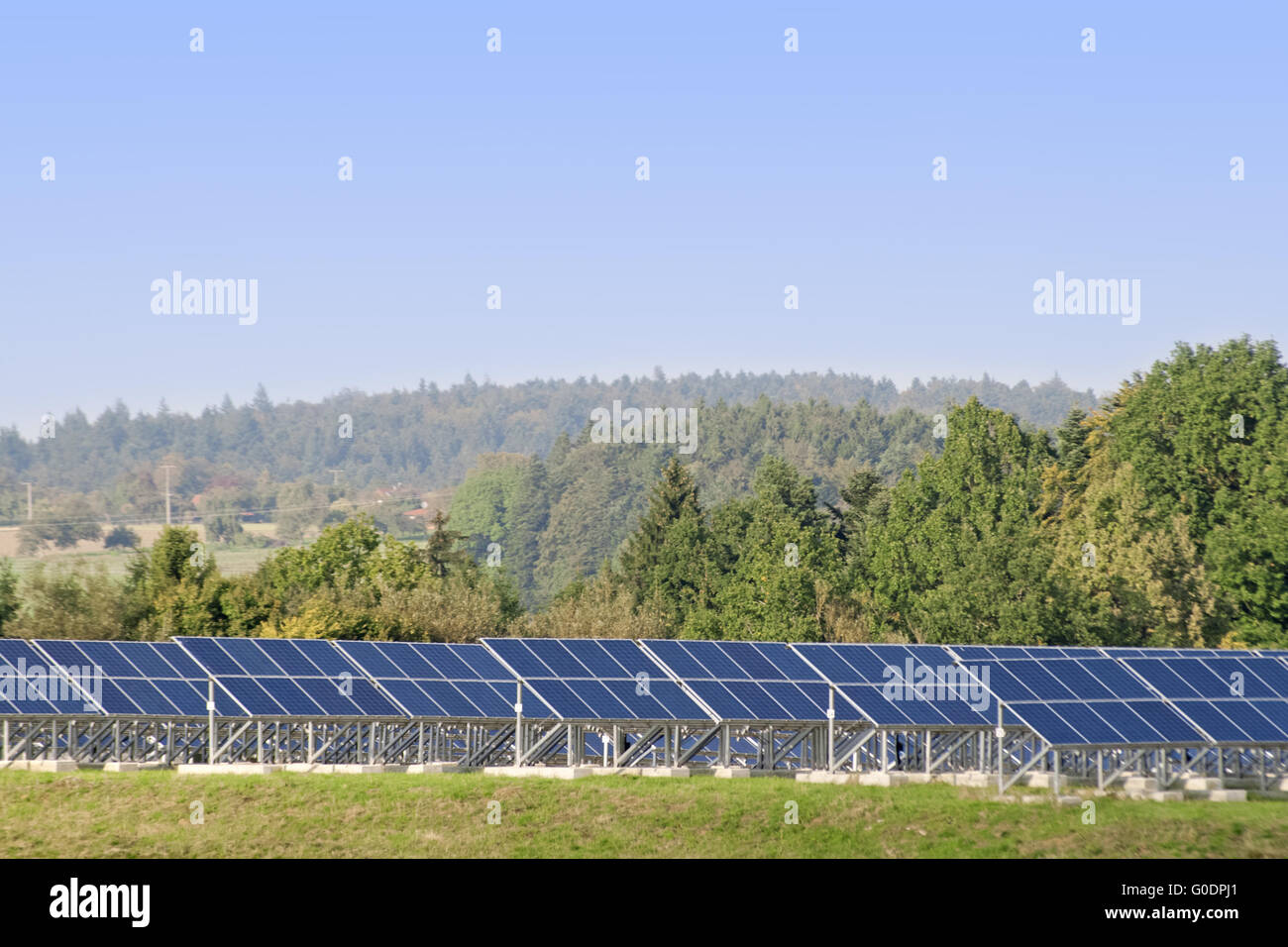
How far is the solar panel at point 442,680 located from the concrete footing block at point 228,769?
429cm

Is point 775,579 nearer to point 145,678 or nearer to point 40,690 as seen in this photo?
point 145,678

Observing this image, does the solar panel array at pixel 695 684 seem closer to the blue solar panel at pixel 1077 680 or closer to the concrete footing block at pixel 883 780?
the blue solar panel at pixel 1077 680

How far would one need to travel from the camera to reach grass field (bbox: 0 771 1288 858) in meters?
41.3

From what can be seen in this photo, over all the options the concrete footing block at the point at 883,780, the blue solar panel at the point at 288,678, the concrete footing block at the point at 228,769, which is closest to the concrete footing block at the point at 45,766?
the concrete footing block at the point at 228,769

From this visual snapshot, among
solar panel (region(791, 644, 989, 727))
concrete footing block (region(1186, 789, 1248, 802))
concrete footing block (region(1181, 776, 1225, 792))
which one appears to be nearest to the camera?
concrete footing block (region(1186, 789, 1248, 802))

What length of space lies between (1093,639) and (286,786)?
2224 inches

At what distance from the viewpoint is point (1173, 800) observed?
45.2 metres

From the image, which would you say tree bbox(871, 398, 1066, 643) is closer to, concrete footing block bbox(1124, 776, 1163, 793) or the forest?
the forest

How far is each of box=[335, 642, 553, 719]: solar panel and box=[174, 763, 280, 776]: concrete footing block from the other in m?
4.29

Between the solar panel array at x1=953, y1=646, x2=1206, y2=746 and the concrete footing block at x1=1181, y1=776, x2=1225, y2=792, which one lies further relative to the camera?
the concrete footing block at x1=1181, y1=776, x2=1225, y2=792

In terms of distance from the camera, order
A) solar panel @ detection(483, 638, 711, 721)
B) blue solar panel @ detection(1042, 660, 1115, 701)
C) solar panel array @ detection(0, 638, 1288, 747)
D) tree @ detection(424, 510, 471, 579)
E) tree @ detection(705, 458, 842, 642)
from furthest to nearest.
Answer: tree @ detection(424, 510, 471, 579) → tree @ detection(705, 458, 842, 642) → blue solar panel @ detection(1042, 660, 1115, 701) → solar panel @ detection(483, 638, 711, 721) → solar panel array @ detection(0, 638, 1288, 747)

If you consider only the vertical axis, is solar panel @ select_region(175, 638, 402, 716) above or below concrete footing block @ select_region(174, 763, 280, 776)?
above

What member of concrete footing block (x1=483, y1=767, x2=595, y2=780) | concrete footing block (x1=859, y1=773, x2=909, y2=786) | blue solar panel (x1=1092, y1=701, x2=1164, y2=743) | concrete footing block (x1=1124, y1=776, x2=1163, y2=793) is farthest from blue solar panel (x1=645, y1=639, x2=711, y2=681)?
concrete footing block (x1=1124, y1=776, x2=1163, y2=793)
